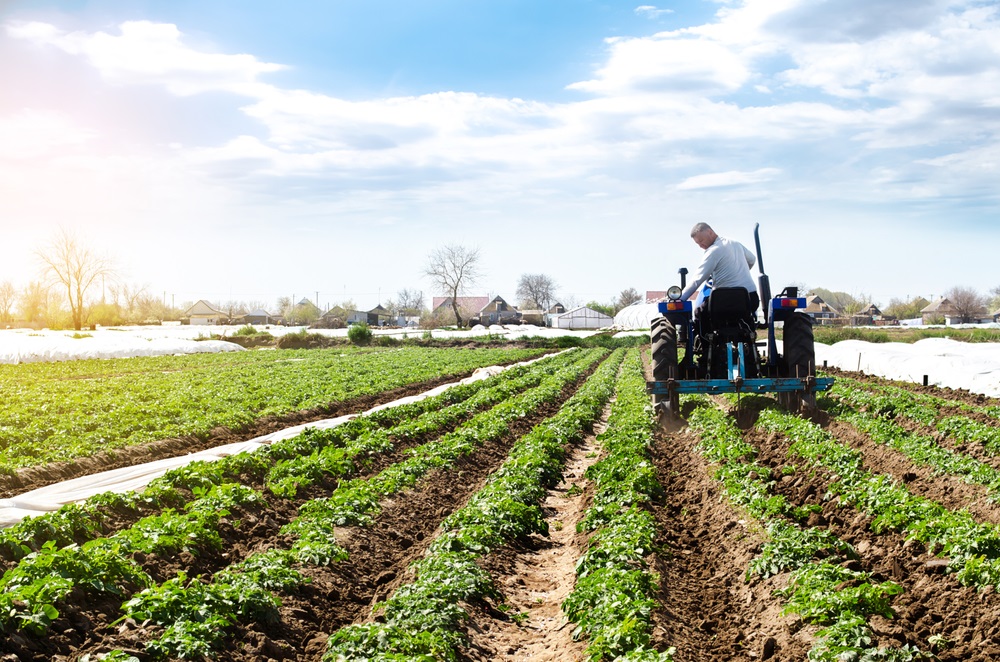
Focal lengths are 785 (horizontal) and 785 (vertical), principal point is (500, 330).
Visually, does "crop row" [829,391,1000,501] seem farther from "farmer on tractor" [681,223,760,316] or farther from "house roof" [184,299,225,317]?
"house roof" [184,299,225,317]

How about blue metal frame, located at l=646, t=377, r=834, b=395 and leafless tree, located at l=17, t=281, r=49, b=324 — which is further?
leafless tree, located at l=17, t=281, r=49, b=324

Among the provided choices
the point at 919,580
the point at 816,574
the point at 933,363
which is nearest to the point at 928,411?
the point at 919,580

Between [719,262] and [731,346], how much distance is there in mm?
1481

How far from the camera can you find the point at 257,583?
6.45m

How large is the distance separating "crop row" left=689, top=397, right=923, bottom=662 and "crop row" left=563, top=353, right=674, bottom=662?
0.98 metres

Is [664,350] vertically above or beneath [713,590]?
above

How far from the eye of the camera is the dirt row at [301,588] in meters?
5.38

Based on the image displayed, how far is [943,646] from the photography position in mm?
4957

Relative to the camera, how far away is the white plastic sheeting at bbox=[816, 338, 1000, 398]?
21.8m

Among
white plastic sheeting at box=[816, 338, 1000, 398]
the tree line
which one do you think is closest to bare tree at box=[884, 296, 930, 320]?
the tree line

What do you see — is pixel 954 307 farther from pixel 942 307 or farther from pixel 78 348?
pixel 78 348

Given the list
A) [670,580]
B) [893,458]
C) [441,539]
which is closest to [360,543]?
[441,539]

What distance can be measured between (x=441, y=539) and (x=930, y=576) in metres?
4.26

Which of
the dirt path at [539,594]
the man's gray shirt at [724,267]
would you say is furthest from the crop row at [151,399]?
the man's gray shirt at [724,267]
